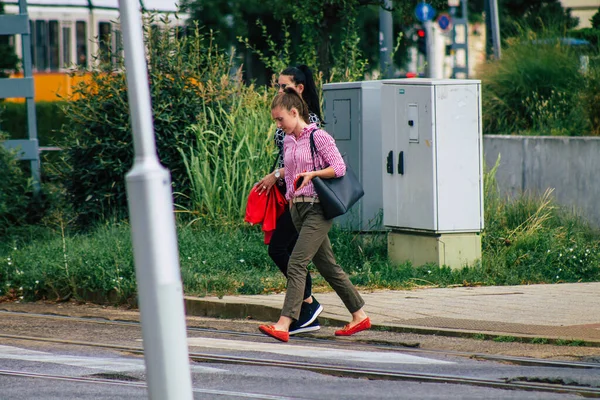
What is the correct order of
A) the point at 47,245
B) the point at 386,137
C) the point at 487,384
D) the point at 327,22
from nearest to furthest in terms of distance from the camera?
the point at 487,384, the point at 386,137, the point at 47,245, the point at 327,22

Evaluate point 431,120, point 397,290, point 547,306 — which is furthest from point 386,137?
point 547,306

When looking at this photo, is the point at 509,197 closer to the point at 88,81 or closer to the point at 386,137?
the point at 386,137

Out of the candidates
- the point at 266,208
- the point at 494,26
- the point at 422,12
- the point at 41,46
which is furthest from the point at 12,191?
the point at 41,46

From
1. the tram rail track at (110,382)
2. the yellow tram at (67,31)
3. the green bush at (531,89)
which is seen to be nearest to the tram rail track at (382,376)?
the tram rail track at (110,382)

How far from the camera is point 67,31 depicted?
72.2ft

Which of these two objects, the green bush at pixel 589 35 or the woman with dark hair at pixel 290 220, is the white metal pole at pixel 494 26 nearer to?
the green bush at pixel 589 35

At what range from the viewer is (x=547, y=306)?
29.1ft

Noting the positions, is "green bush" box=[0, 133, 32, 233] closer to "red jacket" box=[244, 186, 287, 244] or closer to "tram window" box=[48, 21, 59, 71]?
"red jacket" box=[244, 186, 287, 244]

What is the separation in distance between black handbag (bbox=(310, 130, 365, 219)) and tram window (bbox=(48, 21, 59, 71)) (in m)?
14.7

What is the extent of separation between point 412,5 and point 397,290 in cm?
753

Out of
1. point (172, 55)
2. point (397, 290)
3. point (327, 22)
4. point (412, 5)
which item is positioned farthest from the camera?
point (412, 5)

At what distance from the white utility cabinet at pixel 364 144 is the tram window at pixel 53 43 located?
11331 mm

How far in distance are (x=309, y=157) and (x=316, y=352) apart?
1327 millimetres

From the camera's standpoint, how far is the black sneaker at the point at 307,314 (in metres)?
8.16
